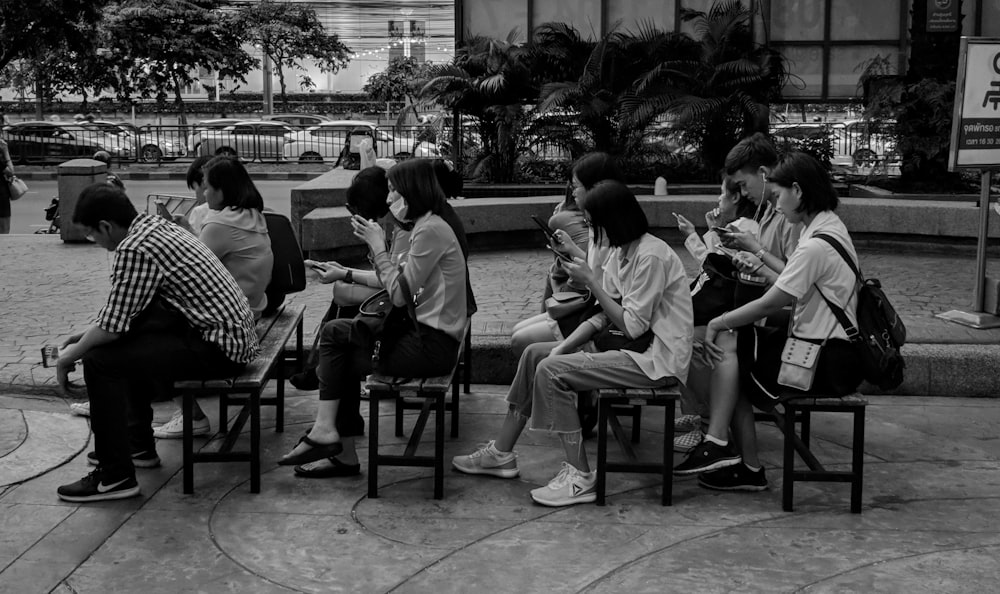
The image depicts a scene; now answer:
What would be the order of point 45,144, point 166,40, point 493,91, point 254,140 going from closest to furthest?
point 493,91 < point 45,144 < point 254,140 < point 166,40

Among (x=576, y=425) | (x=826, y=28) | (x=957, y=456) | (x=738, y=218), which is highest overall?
(x=826, y=28)

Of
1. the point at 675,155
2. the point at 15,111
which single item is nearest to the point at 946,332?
the point at 675,155

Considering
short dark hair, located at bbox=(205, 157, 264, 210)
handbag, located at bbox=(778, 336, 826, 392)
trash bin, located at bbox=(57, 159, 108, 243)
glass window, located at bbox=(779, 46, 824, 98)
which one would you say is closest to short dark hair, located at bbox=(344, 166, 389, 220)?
short dark hair, located at bbox=(205, 157, 264, 210)

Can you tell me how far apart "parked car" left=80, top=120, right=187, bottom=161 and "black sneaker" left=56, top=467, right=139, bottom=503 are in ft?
94.5

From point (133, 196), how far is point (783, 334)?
839 inches

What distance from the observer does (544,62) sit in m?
17.5

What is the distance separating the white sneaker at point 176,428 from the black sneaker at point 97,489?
94 cm

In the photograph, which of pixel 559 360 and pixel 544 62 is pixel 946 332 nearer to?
pixel 559 360

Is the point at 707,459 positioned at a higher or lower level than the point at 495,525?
higher

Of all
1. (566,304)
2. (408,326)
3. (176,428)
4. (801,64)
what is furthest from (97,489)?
(801,64)

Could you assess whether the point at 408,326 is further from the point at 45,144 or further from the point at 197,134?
the point at 197,134

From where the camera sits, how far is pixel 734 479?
5.66m

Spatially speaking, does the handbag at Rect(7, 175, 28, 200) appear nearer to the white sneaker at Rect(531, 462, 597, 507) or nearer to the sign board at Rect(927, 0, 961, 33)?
the white sneaker at Rect(531, 462, 597, 507)

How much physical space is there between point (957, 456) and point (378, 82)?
42.1 meters
